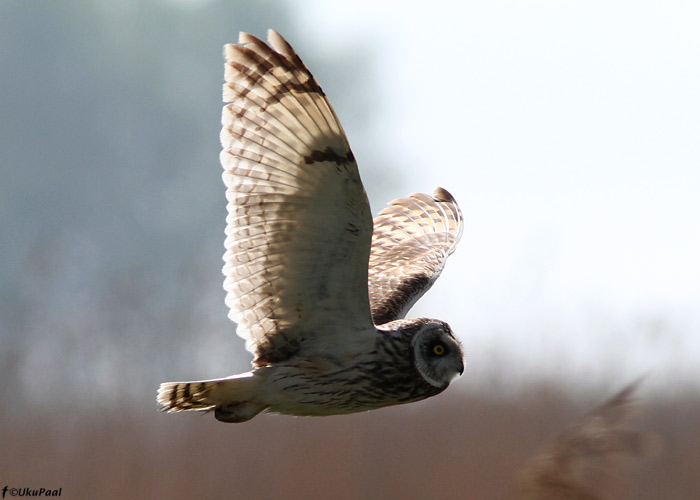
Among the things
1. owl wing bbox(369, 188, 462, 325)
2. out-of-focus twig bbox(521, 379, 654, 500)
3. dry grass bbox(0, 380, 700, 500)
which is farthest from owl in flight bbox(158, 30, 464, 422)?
dry grass bbox(0, 380, 700, 500)

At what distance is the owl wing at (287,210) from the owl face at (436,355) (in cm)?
20

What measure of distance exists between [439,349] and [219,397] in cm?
73

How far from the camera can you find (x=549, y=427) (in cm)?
495

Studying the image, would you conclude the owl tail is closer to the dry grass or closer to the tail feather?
the tail feather

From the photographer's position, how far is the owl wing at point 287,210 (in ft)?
9.12

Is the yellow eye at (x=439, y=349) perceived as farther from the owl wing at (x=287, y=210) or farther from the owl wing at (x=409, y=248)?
the owl wing at (x=409, y=248)

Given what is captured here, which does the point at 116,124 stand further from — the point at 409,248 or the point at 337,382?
the point at 337,382

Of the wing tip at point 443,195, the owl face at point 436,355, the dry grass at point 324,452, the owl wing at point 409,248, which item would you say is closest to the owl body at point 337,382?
the owl face at point 436,355

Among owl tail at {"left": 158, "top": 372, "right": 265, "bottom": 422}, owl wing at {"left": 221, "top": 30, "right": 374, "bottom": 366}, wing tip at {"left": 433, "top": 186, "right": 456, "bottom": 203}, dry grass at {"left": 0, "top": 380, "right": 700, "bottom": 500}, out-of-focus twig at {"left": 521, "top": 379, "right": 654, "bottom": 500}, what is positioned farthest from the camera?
wing tip at {"left": 433, "top": 186, "right": 456, "bottom": 203}

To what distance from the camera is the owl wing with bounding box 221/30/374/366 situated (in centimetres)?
278

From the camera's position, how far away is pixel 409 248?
4496 mm

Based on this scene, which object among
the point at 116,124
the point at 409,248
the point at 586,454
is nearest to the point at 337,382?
the point at 586,454

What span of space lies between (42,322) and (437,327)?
7.03 ft

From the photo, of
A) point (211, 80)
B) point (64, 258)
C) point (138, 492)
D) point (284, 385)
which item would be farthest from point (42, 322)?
point (211, 80)
